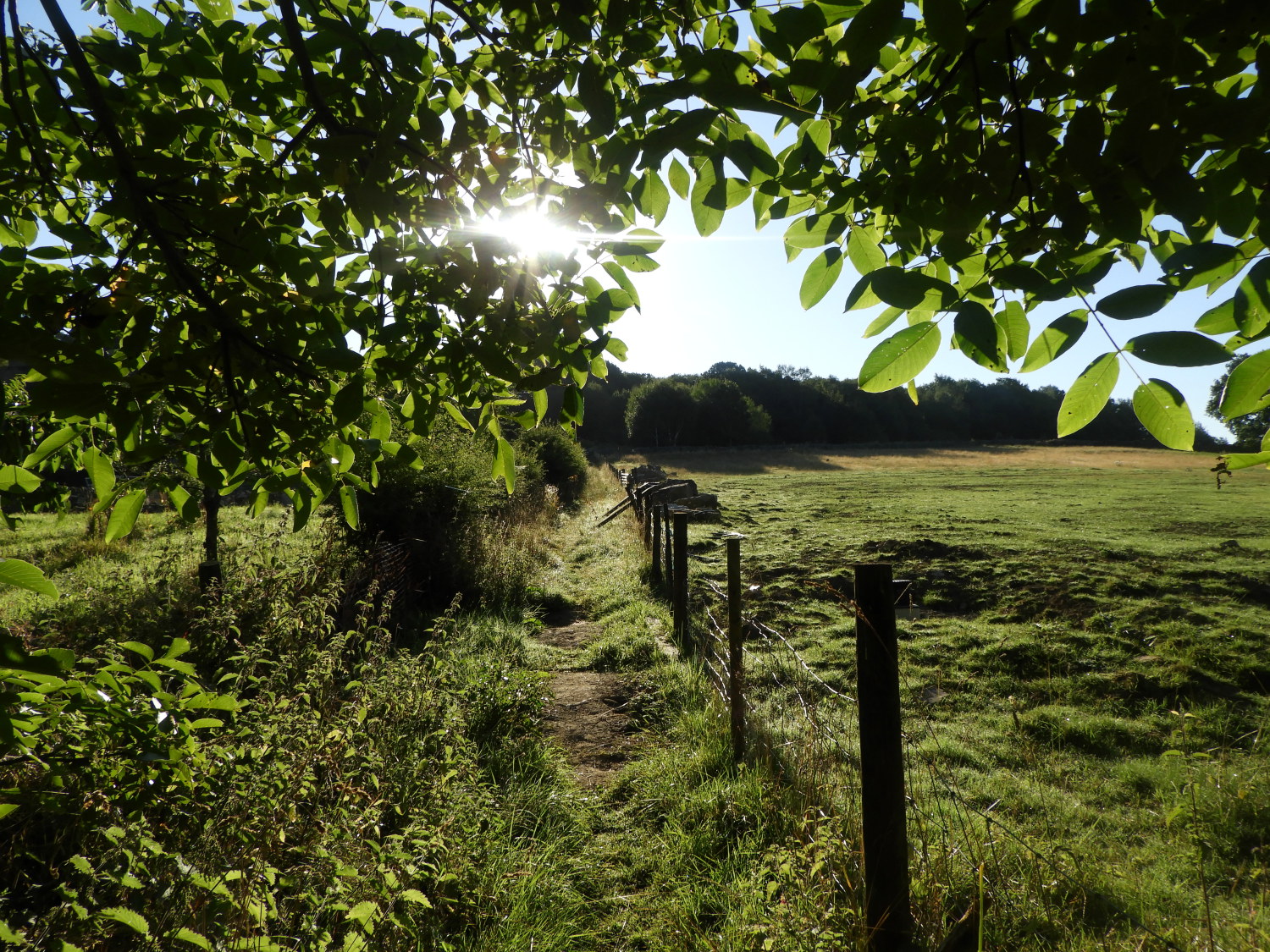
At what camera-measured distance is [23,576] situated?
119cm

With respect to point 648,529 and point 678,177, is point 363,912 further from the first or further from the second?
point 648,529

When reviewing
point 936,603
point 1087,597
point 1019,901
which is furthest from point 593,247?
point 1087,597

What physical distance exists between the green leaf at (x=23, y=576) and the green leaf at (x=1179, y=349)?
2.02m

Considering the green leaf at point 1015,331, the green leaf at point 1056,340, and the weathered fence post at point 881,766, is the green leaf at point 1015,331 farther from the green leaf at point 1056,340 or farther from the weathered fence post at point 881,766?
the weathered fence post at point 881,766

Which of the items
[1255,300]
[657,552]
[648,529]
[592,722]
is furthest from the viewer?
Result: [648,529]

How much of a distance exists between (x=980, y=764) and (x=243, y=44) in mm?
5882

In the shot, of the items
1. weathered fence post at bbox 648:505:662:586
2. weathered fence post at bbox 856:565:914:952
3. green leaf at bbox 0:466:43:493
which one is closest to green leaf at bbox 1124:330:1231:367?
weathered fence post at bbox 856:565:914:952

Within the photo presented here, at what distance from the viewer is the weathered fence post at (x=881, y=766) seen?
2.31 m

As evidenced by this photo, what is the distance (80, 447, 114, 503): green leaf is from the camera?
65.6 inches

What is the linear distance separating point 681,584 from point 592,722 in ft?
6.30

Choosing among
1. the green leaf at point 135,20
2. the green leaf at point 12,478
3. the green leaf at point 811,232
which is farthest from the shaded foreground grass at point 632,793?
the green leaf at point 135,20

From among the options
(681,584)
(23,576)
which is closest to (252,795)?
(23,576)

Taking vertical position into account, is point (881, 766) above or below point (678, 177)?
below

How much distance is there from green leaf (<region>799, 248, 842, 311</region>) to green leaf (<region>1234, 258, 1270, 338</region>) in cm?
76
